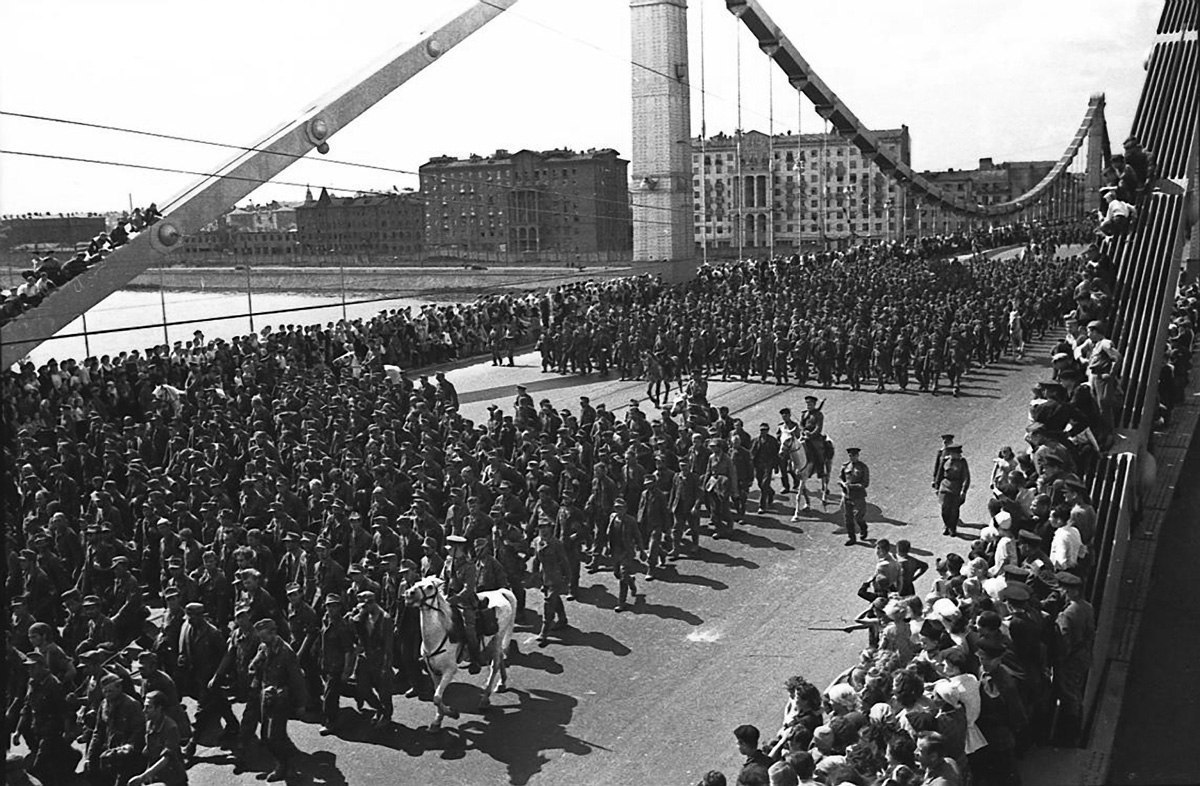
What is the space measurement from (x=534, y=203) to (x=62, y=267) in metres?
75.9

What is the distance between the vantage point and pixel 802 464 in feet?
50.7

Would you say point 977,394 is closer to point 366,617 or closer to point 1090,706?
point 1090,706

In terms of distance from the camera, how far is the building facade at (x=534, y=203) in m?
93.9

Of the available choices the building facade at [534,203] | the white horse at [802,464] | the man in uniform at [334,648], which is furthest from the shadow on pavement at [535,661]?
the building facade at [534,203]

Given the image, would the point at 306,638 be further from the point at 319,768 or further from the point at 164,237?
the point at 164,237

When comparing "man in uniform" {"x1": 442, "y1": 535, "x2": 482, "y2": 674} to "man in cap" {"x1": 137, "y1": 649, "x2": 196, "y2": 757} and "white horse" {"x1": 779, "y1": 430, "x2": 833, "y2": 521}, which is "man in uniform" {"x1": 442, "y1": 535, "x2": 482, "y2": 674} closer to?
"man in cap" {"x1": 137, "y1": 649, "x2": 196, "y2": 757}

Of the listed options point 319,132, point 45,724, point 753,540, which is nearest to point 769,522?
point 753,540

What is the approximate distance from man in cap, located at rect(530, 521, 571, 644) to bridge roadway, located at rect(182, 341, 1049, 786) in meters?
0.22

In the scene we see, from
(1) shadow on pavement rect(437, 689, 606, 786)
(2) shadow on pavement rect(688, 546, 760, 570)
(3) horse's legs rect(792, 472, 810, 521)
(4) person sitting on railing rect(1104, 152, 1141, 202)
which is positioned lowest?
(1) shadow on pavement rect(437, 689, 606, 786)

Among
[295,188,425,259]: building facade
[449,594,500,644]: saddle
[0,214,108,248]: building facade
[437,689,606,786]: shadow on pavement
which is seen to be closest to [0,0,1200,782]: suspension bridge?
[437,689,606,786]: shadow on pavement

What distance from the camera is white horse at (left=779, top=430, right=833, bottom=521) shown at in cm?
1544

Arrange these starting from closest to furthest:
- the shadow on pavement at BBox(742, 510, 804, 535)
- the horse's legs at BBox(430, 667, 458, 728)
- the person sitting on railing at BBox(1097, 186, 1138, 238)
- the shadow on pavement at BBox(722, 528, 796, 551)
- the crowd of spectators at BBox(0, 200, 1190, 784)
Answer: the crowd of spectators at BBox(0, 200, 1190, 784), the horse's legs at BBox(430, 667, 458, 728), the shadow on pavement at BBox(722, 528, 796, 551), the shadow on pavement at BBox(742, 510, 804, 535), the person sitting on railing at BBox(1097, 186, 1138, 238)

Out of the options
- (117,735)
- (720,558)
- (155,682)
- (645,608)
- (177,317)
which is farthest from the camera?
(177,317)

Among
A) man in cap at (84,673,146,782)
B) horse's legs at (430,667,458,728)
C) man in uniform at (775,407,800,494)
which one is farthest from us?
man in uniform at (775,407,800,494)
